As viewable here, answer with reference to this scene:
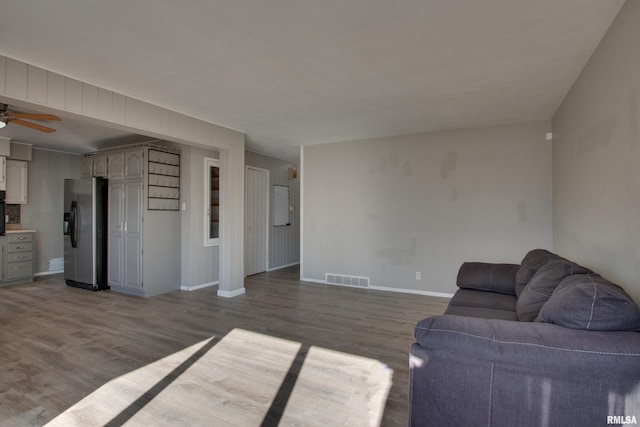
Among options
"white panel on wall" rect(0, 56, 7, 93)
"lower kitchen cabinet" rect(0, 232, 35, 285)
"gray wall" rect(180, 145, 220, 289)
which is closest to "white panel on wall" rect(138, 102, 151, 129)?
"white panel on wall" rect(0, 56, 7, 93)

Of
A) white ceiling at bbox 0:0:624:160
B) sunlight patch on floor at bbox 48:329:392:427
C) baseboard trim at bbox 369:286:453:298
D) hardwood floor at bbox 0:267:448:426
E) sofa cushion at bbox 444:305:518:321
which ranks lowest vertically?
sunlight patch on floor at bbox 48:329:392:427

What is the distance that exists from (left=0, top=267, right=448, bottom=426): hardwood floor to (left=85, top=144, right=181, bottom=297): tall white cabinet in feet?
0.96

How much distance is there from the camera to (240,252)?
204 inches

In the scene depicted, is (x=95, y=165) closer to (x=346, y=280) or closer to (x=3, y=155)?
(x=3, y=155)

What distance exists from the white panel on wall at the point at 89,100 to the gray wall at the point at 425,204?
3555mm

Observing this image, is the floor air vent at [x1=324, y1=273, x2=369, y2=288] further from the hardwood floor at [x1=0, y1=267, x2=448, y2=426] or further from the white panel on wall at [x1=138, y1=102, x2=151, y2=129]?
the white panel on wall at [x1=138, y1=102, x2=151, y2=129]

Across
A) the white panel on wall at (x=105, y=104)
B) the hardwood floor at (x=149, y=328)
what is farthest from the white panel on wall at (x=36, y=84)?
the hardwood floor at (x=149, y=328)

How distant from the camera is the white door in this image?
6547mm

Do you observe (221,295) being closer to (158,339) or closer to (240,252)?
(240,252)

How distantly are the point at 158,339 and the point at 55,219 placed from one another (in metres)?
5.29

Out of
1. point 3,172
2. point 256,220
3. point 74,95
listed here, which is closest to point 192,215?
point 256,220

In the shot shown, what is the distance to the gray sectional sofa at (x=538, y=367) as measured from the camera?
4.11 ft

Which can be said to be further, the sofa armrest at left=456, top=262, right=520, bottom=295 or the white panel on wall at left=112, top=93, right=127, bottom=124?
the white panel on wall at left=112, top=93, right=127, bottom=124

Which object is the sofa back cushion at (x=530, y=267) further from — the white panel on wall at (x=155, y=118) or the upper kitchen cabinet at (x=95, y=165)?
the upper kitchen cabinet at (x=95, y=165)
